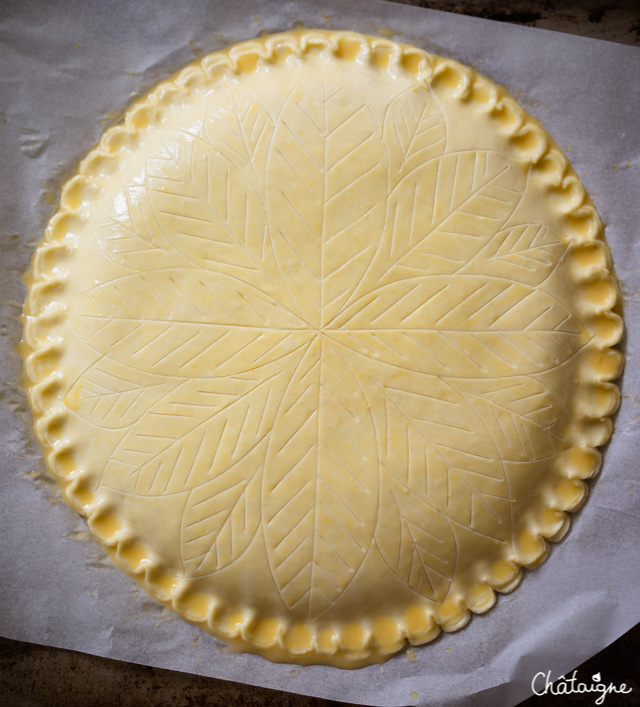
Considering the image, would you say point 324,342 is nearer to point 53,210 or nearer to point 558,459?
point 558,459

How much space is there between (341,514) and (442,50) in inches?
55.6

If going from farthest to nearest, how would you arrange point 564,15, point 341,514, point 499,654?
point 564,15
point 499,654
point 341,514

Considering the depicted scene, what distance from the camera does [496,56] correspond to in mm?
1596

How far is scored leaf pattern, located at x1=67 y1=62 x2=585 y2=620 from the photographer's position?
142 cm

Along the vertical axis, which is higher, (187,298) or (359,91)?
(359,91)

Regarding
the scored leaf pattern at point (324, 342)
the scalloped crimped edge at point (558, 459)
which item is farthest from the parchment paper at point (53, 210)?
the scored leaf pattern at point (324, 342)

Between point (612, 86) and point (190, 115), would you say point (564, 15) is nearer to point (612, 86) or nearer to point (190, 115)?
point (612, 86)

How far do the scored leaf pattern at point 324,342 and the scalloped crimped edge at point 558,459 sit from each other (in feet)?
0.31

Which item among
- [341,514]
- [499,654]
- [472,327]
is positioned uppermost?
[472,327]

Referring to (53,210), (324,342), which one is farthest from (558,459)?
(53,210)

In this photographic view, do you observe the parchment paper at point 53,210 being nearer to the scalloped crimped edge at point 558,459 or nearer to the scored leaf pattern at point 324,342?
the scalloped crimped edge at point 558,459

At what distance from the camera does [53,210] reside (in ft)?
5.36

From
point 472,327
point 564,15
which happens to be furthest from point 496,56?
point 472,327

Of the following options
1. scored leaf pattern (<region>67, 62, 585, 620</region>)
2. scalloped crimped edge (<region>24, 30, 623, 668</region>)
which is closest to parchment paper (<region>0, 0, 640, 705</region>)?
scalloped crimped edge (<region>24, 30, 623, 668</region>)
